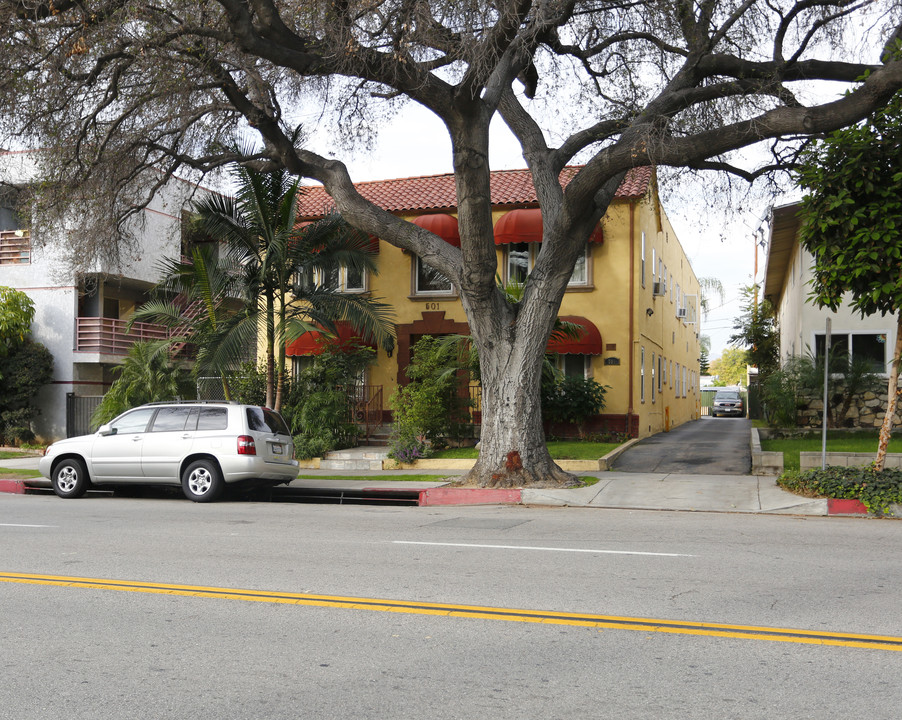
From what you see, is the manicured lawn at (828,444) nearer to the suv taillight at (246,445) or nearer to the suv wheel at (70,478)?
the suv taillight at (246,445)

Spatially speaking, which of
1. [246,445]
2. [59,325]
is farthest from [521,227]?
[59,325]

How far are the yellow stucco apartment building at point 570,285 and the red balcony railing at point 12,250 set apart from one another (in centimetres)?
901

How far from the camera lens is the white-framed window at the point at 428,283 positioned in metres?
24.5

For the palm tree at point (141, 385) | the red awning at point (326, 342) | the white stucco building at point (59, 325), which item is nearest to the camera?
the palm tree at point (141, 385)

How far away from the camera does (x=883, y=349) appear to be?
2177 centimetres

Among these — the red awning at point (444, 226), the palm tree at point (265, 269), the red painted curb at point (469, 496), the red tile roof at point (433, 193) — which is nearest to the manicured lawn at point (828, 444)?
the red painted curb at point (469, 496)

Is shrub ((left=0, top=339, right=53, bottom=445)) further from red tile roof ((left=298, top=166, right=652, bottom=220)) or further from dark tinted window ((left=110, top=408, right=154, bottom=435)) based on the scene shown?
dark tinted window ((left=110, top=408, right=154, bottom=435))

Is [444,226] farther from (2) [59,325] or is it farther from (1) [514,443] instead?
(2) [59,325]

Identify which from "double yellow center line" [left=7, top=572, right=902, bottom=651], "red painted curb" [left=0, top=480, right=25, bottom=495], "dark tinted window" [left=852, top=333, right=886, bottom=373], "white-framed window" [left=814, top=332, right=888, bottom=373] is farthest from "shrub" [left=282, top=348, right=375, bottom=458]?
"double yellow center line" [left=7, top=572, right=902, bottom=651]

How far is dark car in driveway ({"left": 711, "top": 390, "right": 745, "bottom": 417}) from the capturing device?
4959 cm

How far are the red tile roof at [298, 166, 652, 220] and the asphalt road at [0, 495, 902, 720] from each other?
14.2 meters

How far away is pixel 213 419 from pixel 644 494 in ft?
23.8

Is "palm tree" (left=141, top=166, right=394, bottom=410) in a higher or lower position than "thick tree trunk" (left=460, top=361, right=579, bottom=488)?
higher

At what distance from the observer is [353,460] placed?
19.9 m
